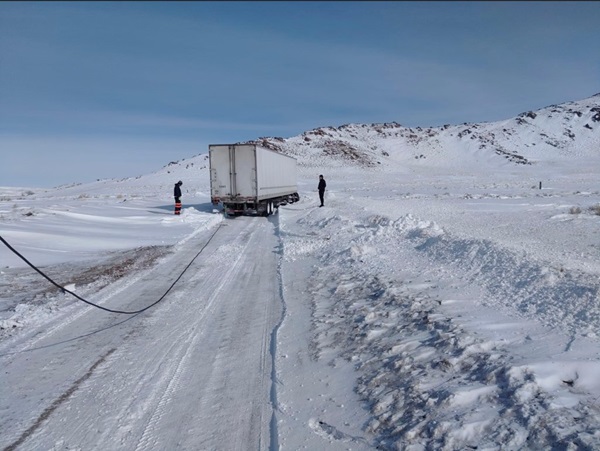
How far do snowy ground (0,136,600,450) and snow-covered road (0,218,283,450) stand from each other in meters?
0.02

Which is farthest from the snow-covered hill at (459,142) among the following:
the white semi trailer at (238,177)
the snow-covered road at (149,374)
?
the snow-covered road at (149,374)

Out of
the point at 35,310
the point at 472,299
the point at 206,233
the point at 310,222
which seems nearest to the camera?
the point at 472,299

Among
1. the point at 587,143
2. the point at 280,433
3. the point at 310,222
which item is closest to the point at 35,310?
the point at 280,433

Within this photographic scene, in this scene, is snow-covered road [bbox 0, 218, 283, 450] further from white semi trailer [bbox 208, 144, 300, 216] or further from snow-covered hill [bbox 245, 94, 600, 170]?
snow-covered hill [bbox 245, 94, 600, 170]

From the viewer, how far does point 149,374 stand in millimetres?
5137

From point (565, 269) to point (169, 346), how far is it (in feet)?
20.3

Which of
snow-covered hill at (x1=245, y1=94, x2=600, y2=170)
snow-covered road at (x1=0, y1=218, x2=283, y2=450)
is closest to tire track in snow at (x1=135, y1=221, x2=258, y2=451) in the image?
snow-covered road at (x1=0, y1=218, x2=283, y2=450)

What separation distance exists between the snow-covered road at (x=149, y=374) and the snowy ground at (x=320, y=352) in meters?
0.02

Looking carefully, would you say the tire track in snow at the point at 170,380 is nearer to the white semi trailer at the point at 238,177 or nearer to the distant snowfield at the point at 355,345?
the distant snowfield at the point at 355,345

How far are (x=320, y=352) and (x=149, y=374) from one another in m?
2.05

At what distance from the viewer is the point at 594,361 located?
4.16m

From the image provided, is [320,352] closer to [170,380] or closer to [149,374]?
[170,380]

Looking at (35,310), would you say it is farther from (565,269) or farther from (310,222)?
(310,222)

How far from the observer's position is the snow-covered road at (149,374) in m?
4.01
